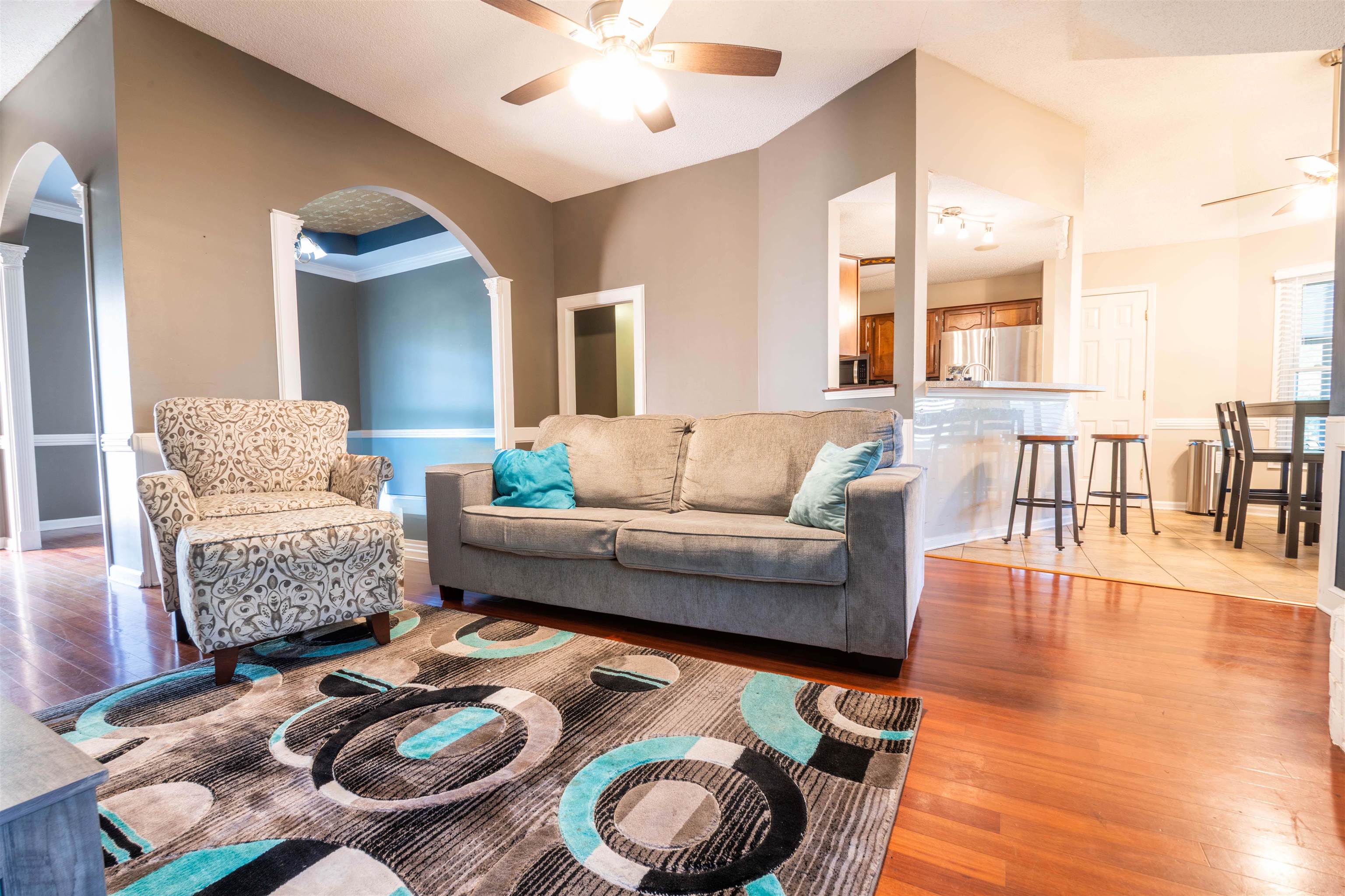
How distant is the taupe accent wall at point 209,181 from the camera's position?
3.07 metres

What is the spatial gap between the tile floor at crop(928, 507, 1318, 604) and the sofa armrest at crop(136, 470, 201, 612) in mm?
3819

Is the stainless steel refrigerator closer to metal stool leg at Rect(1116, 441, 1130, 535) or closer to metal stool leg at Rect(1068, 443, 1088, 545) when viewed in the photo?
metal stool leg at Rect(1116, 441, 1130, 535)

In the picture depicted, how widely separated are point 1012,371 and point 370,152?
6.61 metres

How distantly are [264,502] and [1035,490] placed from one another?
475cm

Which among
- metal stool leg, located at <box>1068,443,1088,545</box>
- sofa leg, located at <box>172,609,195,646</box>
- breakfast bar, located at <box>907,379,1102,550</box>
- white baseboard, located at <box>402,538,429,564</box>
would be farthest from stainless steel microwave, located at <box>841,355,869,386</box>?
sofa leg, located at <box>172,609,195,646</box>

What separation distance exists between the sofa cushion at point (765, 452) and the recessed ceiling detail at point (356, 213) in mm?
4012

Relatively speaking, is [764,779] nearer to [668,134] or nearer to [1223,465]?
[668,134]

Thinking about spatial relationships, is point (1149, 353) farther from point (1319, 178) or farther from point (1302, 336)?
point (1319, 178)

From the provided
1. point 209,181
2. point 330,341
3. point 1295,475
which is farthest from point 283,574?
point 330,341

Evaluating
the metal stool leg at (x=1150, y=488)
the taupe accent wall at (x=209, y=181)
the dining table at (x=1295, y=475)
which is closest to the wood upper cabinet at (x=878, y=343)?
the metal stool leg at (x=1150, y=488)

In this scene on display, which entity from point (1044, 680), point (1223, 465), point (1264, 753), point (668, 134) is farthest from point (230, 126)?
point (1223, 465)

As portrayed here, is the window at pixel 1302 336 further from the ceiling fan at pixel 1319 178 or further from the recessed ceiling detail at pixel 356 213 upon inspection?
the recessed ceiling detail at pixel 356 213

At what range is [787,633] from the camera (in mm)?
2158

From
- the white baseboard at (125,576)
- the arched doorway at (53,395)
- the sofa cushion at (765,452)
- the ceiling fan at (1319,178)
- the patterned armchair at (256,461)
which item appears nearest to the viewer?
the patterned armchair at (256,461)
